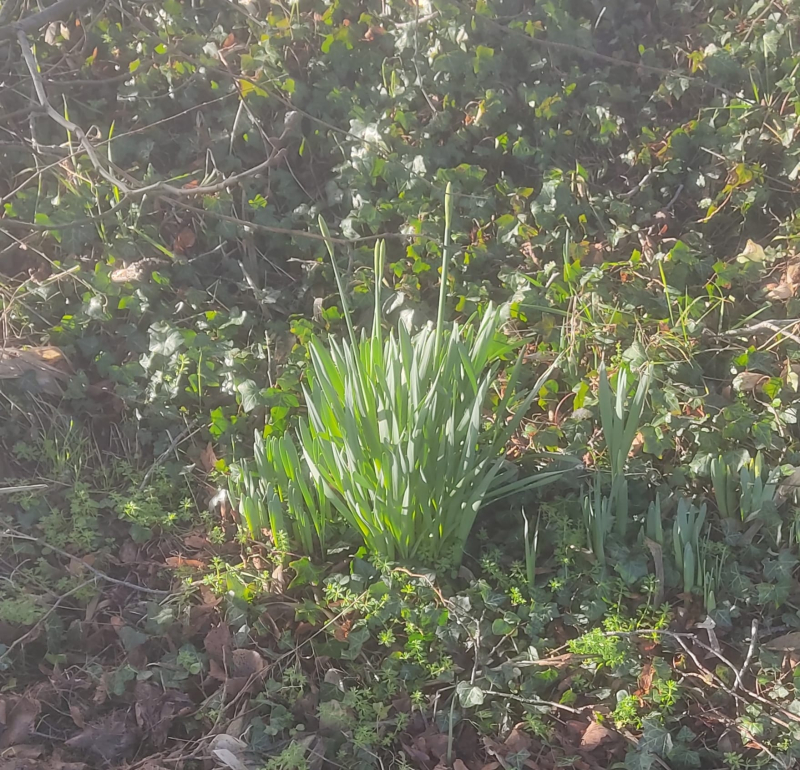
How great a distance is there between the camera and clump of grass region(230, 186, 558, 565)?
1.57 metres

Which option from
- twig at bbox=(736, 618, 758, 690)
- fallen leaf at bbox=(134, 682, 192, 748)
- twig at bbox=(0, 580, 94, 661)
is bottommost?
twig at bbox=(736, 618, 758, 690)

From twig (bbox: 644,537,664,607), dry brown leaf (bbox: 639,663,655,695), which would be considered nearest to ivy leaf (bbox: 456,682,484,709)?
dry brown leaf (bbox: 639,663,655,695)

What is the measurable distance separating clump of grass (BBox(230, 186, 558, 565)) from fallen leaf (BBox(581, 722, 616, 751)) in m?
0.49

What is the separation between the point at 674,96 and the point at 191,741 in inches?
112

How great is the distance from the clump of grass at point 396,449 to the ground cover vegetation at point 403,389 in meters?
0.01

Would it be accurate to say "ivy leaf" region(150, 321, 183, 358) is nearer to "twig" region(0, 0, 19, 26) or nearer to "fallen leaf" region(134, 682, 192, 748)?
"fallen leaf" region(134, 682, 192, 748)

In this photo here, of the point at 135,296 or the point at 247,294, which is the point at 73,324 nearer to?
the point at 135,296

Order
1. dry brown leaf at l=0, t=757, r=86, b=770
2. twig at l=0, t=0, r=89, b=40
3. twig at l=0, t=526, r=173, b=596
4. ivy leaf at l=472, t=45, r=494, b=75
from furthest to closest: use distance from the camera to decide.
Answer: ivy leaf at l=472, t=45, r=494, b=75 < twig at l=0, t=0, r=89, b=40 < twig at l=0, t=526, r=173, b=596 < dry brown leaf at l=0, t=757, r=86, b=770

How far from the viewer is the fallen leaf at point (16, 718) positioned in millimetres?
1520

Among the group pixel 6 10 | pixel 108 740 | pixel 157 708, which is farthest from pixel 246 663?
pixel 6 10

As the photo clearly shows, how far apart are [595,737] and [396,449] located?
769 millimetres

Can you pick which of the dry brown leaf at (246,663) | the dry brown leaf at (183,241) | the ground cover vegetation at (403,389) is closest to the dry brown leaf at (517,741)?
the ground cover vegetation at (403,389)

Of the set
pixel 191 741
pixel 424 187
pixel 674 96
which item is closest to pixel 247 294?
pixel 424 187

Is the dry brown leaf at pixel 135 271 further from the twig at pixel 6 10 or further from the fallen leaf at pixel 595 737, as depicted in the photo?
the fallen leaf at pixel 595 737
